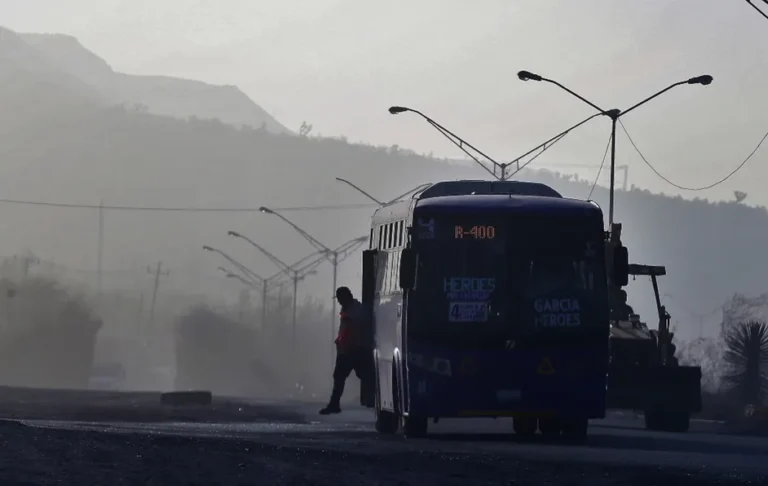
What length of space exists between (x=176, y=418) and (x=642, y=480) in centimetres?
1782

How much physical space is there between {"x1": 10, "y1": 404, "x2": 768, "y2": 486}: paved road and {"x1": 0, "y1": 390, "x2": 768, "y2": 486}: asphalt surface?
0.01 metres

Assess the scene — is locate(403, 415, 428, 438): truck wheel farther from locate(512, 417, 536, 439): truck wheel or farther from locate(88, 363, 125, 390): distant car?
locate(88, 363, 125, 390): distant car

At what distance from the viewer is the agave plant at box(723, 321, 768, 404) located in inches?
1682

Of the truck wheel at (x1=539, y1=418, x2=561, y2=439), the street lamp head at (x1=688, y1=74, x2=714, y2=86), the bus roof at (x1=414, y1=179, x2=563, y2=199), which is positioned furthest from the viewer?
the street lamp head at (x1=688, y1=74, x2=714, y2=86)

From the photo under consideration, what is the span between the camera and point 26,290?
152 metres

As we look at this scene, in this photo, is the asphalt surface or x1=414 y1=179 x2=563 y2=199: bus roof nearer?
the asphalt surface

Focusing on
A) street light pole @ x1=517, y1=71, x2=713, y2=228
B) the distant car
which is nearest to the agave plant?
street light pole @ x1=517, y1=71, x2=713, y2=228

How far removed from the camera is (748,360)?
43062mm

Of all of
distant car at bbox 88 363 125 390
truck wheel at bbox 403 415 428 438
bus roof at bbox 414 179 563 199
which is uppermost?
distant car at bbox 88 363 125 390

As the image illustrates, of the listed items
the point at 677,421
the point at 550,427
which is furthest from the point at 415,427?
the point at 677,421

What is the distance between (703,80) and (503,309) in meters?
21.9

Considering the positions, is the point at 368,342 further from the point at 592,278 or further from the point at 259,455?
the point at 259,455

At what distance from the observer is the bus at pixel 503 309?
23.5 metres

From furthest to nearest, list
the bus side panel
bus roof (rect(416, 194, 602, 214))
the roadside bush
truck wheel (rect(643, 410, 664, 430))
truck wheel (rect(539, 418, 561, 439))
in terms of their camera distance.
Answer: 1. the roadside bush
2. truck wheel (rect(643, 410, 664, 430))
3. truck wheel (rect(539, 418, 561, 439))
4. the bus side panel
5. bus roof (rect(416, 194, 602, 214))
